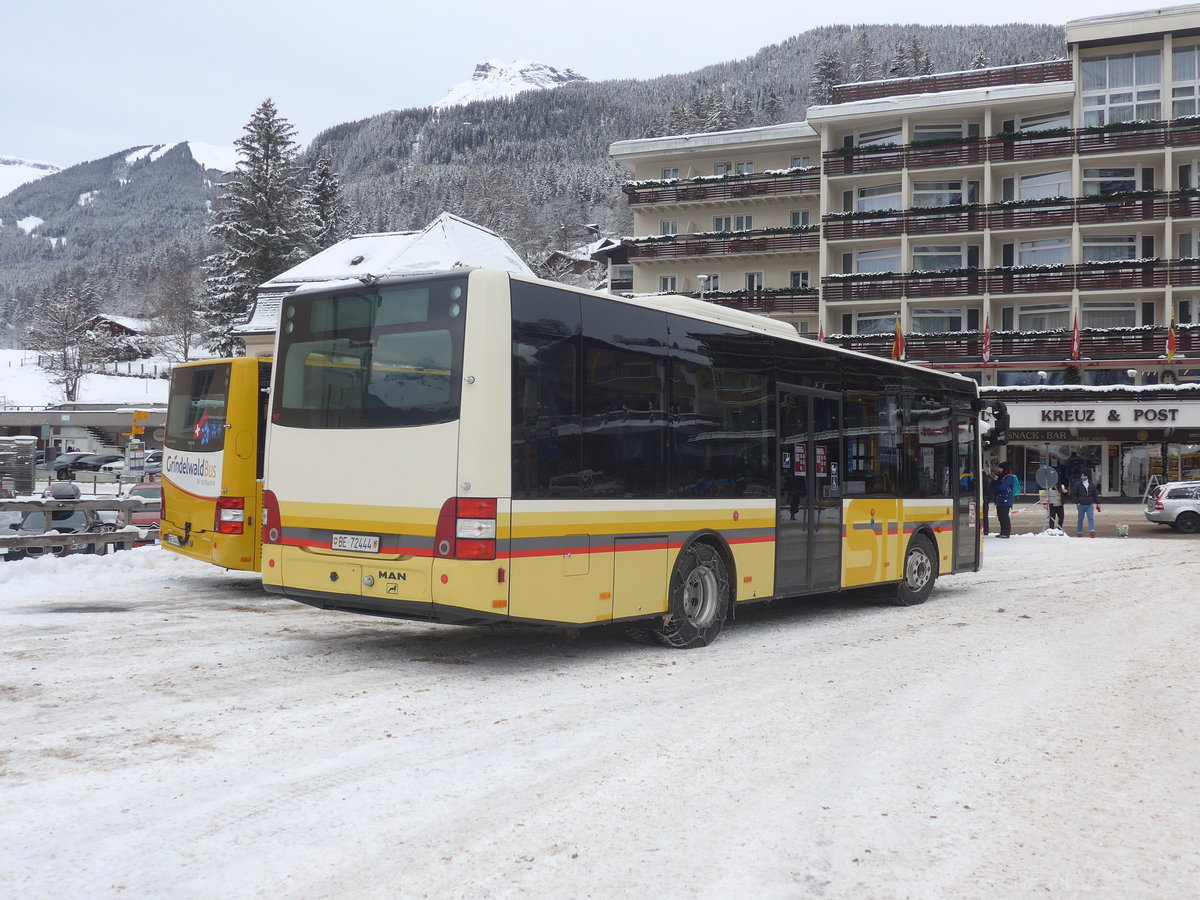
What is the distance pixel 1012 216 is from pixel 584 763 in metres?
51.7

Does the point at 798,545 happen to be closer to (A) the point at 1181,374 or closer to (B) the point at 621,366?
(B) the point at 621,366

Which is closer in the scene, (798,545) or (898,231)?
(798,545)

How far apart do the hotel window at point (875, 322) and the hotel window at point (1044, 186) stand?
315 inches

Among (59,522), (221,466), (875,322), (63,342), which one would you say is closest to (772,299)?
(875,322)

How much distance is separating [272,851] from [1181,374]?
173ft

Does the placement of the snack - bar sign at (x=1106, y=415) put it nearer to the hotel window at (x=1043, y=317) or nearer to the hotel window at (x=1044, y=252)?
the hotel window at (x=1043, y=317)

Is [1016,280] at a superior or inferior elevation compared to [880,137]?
inferior

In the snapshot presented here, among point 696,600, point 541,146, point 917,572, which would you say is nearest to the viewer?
point 696,600

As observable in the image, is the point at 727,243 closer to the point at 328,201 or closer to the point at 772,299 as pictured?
the point at 772,299

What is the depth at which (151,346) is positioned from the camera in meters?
109

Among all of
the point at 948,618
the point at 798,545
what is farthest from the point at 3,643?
the point at 948,618

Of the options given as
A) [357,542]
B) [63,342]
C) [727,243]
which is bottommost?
[357,542]

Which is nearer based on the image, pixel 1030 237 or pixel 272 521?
pixel 272 521

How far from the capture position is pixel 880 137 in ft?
185
